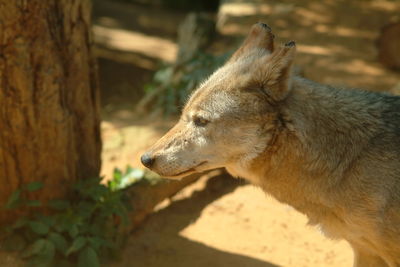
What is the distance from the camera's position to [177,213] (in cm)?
611

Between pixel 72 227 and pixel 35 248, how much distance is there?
1.19ft

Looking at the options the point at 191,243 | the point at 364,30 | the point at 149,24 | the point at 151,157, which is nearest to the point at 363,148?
the point at 151,157

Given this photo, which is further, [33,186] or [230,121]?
[33,186]

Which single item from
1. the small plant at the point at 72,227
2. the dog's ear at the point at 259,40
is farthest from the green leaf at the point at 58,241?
the dog's ear at the point at 259,40

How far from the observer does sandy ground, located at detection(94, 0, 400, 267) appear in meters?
5.41

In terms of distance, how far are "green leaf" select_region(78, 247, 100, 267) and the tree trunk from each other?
65 centimetres

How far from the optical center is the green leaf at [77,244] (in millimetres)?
4711

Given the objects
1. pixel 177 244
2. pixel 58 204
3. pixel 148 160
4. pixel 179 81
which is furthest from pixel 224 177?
pixel 148 160

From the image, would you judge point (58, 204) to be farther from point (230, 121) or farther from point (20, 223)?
point (230, 121)

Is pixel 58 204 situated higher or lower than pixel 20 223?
higher

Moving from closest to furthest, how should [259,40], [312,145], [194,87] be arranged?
1. [312,145]
2. [259,40]
3. [194,87]

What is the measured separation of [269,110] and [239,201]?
2.58 m

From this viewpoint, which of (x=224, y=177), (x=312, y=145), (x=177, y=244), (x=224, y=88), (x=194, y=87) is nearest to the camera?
(x=312, y=145)

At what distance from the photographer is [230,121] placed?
152 inches
